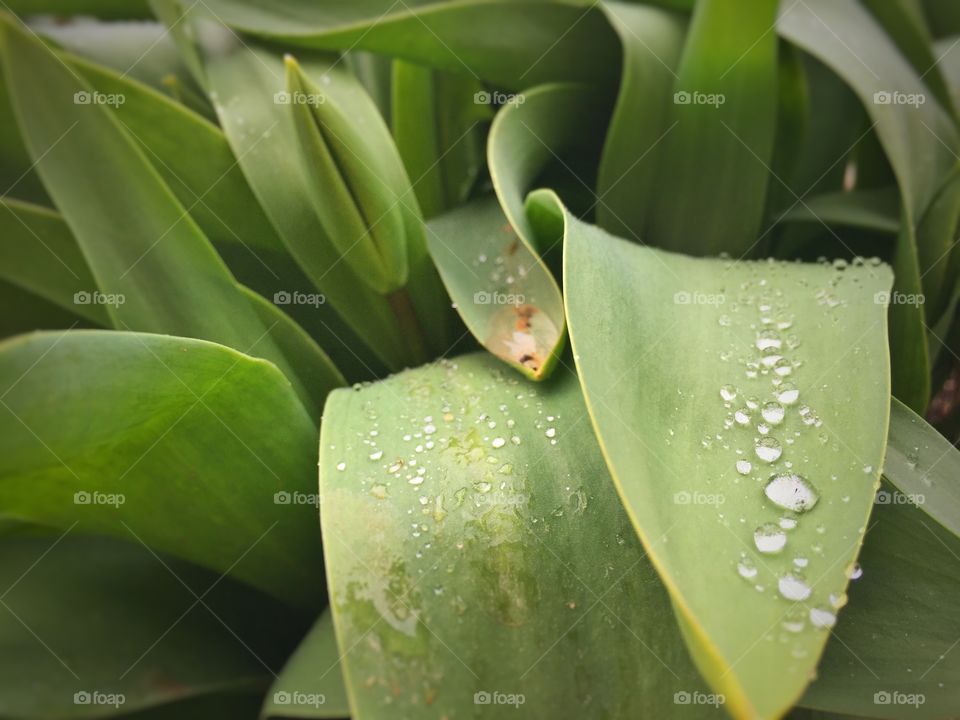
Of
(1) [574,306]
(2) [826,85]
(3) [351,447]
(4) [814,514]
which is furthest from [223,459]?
(2) [826,85]

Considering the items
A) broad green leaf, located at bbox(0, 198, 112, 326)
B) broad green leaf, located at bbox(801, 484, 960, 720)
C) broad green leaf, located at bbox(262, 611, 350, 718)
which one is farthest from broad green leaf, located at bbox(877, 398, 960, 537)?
broad green leaf, located at bbox(0, 198, 112, 326)

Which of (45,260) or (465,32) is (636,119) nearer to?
(465,32)

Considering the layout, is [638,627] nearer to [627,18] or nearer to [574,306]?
[574,306]

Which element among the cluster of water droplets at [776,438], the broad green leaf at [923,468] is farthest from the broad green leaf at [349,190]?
the broad green leaf at [923,468]

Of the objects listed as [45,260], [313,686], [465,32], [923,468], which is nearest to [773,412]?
[923,468]

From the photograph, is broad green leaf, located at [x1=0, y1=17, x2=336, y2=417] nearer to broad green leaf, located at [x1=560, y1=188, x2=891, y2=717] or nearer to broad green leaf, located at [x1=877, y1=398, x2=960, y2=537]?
broad green leaf, located at [x1=560, y1=188, x2=891, y2=717]
